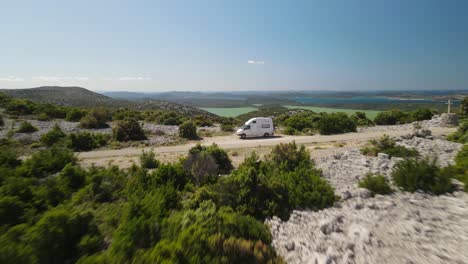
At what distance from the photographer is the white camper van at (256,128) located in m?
20.5

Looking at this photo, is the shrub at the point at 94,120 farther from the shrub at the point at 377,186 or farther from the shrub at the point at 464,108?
the shrub at the point at 464,108

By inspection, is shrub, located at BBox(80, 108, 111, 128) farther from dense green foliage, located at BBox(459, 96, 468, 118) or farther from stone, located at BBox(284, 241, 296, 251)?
dense green foliage, located at BBox(459, 96, 468, 118)

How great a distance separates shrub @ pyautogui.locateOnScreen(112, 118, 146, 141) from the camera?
19625 millimetres

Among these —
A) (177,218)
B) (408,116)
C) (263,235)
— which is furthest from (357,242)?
(408,116)

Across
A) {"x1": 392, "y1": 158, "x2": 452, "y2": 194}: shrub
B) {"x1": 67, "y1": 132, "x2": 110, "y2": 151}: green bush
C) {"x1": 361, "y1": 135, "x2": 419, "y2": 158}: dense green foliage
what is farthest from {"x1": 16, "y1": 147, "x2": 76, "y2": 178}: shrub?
{"x1": 361, "y1": 135, "x2": 419, "y2": 158}: dense green foliage

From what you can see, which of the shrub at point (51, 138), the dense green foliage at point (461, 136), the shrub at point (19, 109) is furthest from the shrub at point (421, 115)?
the shrub at point (19, 109)

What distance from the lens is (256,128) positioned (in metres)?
20.6

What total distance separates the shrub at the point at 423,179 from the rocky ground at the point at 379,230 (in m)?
0.25

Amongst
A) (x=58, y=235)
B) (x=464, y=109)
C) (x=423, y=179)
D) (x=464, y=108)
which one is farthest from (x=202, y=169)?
(x=464, y=108)

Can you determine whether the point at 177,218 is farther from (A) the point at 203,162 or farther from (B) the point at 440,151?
(B) the point at 440,151

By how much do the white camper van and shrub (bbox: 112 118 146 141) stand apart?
9.38 metres

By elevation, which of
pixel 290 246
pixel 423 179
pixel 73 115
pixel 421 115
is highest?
pixel 73 115

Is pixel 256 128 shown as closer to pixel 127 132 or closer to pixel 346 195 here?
pixel 127 132

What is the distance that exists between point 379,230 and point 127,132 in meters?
20.3
